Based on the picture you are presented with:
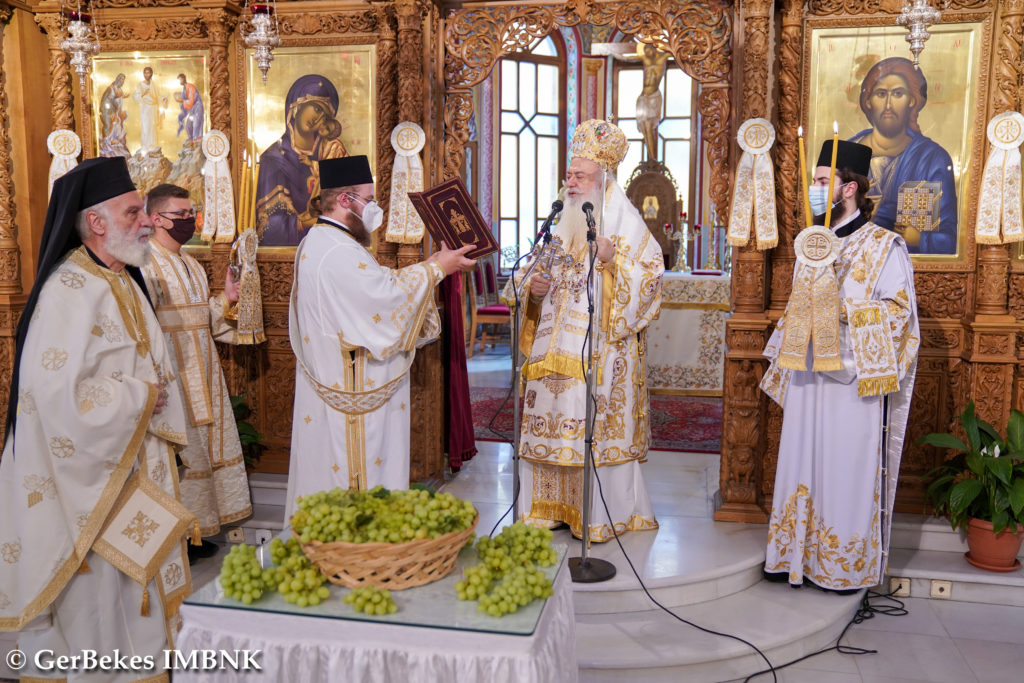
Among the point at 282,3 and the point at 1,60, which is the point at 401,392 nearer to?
the point at 282,3

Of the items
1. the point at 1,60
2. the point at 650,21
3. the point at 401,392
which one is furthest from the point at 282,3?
the point at 401,392

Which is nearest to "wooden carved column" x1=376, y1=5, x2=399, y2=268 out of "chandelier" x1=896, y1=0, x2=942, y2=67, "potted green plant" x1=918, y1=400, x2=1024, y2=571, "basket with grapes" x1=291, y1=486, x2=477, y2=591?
"chandelier" x1=896, y1=0, x2=942, y2=67

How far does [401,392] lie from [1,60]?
433 cm

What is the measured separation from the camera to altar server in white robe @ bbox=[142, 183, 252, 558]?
500cm

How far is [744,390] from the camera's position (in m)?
5.43

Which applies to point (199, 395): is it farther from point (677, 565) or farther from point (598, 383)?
point (677, 565)

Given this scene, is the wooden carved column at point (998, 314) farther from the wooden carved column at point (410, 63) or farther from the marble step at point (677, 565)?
the wooden carved column at point (410, 63)

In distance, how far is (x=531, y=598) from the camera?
241cm

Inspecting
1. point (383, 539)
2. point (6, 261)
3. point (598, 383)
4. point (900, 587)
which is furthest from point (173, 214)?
point (900, 587)

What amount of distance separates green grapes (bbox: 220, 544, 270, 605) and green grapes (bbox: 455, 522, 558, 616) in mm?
563

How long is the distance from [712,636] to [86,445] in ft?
9.72

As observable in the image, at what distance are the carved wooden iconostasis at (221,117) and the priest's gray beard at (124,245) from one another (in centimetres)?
255

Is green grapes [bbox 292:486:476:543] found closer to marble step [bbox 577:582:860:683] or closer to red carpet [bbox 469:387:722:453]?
marble step [bbox 577:582:860:683]

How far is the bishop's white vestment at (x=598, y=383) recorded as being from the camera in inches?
188
